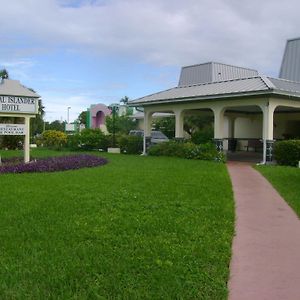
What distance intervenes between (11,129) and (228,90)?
31.4ft

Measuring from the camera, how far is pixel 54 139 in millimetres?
33844

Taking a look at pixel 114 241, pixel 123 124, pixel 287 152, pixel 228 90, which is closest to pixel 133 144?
pixel 228 90

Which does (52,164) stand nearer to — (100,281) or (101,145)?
(100,281)

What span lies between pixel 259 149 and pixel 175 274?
79.6 ft

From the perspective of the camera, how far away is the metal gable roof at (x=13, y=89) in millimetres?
16000

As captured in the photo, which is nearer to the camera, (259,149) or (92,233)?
(92,233)

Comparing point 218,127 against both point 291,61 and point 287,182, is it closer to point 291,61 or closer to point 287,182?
point 287,182

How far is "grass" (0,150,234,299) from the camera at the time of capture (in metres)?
4.64

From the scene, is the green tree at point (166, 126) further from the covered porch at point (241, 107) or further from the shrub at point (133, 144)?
the shrub at point (133, 144)

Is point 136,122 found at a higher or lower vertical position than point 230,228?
higher

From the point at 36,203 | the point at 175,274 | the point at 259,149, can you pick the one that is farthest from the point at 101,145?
the point at 175,274

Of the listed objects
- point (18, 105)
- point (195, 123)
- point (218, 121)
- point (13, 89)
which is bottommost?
A: point (218, 121)

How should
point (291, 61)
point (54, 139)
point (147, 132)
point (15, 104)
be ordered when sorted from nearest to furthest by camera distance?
point (15, 104)
point (147, 132)
point (291, 61)
point (54, 139)

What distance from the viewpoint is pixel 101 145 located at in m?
30.4
